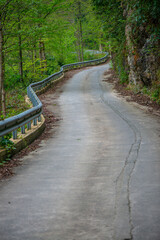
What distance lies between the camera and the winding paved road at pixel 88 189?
4570 mm

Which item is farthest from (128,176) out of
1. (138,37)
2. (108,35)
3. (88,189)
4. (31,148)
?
(108,35)

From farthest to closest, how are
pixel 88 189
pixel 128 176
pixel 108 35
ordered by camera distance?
1. pixel 108 35
2. pixel 128 176
3. pixel 88 189

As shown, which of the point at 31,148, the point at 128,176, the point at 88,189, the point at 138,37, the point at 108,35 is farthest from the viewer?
the point at 108,35

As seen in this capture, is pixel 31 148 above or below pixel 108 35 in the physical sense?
below

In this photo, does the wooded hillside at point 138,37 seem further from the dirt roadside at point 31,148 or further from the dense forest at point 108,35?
the dirt roadside at point 31,148

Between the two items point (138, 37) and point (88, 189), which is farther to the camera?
point (138, 37)

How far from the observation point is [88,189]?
20.8 ft

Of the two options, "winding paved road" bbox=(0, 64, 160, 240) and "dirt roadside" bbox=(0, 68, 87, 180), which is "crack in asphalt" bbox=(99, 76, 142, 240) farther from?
"dirt roadside" bbox=(0, 68, 87, 180)

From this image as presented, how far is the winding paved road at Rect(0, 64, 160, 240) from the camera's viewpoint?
4570 millimetres

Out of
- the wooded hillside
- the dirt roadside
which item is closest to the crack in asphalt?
the dirt roadside

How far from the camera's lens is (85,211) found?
206 inches

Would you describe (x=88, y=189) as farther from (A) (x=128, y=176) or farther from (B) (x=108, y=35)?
(B) (x=108, y=35)

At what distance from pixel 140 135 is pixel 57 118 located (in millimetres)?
5801

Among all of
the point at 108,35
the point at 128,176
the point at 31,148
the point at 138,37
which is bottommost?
the point at 31,148
